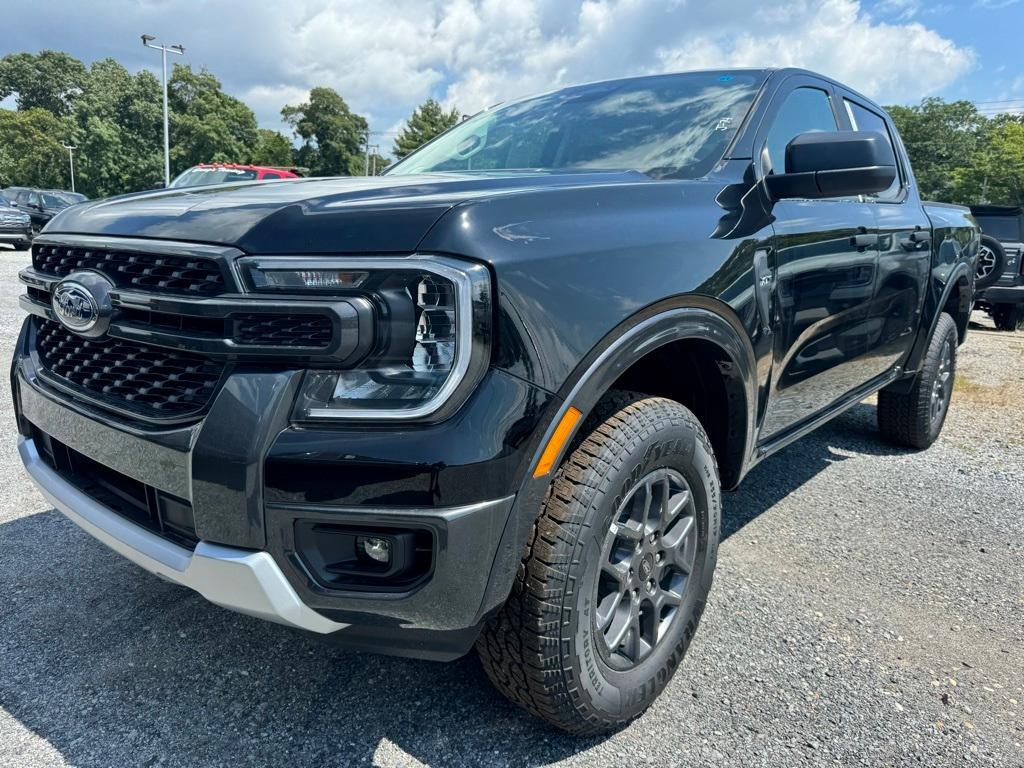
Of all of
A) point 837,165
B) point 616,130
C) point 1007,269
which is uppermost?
point 616,130

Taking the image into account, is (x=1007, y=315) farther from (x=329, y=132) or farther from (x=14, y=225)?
(x=329, y=132)

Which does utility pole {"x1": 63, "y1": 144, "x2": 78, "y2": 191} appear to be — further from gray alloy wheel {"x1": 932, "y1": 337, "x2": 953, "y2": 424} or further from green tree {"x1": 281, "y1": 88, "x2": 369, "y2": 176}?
gray alloy wheel {"x1": 932, "y1": 337, "x2": 953, "y2": 424}

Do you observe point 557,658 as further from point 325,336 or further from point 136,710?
point 136,710

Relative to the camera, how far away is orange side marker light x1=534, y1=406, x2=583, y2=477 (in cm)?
153

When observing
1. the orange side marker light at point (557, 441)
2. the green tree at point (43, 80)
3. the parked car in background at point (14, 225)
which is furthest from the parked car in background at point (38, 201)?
the green tree at point (43, 80)

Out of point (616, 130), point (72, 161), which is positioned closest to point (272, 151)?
point (72, 161)

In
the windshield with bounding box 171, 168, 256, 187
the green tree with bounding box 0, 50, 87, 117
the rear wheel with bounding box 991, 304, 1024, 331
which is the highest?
the green tree with bounding box 0, 50, 87, 117

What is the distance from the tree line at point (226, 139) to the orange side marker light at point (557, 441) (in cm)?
5206

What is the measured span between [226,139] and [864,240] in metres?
58.1

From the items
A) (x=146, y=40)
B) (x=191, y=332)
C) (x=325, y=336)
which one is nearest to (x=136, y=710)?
(x=191, y=332)

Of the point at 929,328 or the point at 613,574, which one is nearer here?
the point at 613,574

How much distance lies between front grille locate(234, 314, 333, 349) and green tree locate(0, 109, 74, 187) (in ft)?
221

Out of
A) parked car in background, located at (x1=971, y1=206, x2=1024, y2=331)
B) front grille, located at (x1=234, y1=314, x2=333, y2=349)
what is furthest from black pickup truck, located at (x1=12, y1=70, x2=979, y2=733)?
parked car in background, located at (x1=971, y1=206, x2=1024, y2=331)

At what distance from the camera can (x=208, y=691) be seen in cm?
206
